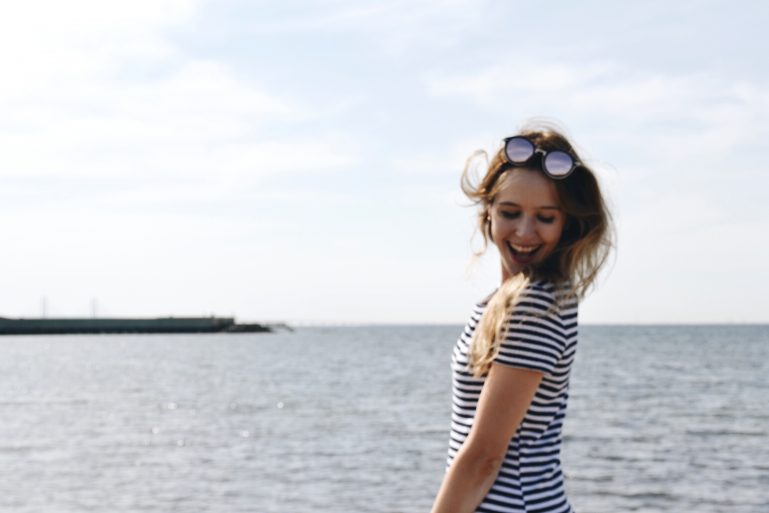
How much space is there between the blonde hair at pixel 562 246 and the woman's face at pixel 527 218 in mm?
18

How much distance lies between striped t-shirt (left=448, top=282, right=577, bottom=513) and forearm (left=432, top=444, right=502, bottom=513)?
1.4 inches

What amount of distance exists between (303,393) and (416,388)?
13.8ft

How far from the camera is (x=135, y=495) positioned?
15.2 m

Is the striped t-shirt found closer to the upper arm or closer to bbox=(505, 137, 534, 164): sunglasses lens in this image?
the upper arm

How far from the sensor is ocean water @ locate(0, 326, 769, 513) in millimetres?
14711

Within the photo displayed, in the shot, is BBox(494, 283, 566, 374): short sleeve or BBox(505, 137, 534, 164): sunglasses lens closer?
BBox(494, 283, 566, 374): short sleeve

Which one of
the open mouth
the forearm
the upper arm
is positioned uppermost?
the open mouth

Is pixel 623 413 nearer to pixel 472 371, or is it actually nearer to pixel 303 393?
pixel 303 393

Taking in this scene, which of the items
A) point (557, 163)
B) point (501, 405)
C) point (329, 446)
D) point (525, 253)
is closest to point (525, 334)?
point (501, 405)

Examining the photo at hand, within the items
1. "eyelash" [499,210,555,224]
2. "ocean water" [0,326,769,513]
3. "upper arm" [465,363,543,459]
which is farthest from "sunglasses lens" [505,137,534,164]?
"ocean water" [0,326,769,513]

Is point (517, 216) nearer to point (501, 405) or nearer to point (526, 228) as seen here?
point (526, 228)

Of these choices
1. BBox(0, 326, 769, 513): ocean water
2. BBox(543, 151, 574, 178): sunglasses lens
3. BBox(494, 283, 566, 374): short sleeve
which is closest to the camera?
BBox(494, 283, 566, 374): short sleeve

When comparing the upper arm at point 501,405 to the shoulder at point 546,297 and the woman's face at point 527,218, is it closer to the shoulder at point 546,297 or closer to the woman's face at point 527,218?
the shoulder at point 546,297

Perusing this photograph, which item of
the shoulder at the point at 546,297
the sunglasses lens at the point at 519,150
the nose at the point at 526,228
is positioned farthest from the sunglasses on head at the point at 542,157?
the shoulder at the point at 546,297
